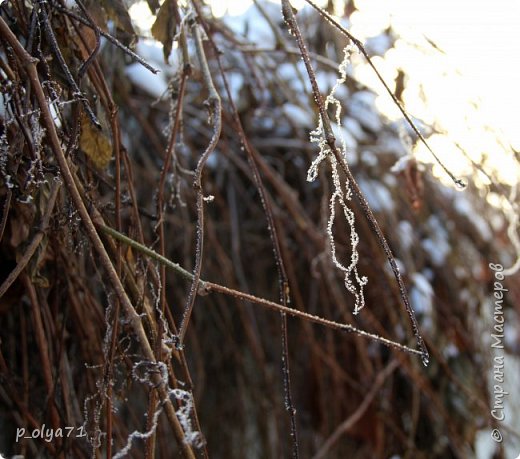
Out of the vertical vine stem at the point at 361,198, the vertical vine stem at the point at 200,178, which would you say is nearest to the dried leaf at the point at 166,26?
the vertical vine stem at the point at 200,178

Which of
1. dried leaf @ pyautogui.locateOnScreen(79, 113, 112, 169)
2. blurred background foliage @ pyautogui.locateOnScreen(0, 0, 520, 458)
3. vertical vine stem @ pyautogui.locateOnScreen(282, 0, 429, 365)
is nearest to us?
vertical vine stem @ pyautogui.locateOnScreen(282, 0, 429, 365)

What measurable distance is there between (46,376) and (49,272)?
0.48 feet

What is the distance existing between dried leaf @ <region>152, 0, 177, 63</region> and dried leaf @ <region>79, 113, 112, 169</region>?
0.44 ft

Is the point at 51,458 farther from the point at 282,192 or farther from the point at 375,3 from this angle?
the point at 375,3

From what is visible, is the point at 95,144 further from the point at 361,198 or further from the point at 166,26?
the point at 361,198

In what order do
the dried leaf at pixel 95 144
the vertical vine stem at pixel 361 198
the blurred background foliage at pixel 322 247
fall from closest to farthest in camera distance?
the vertical vine stem at pixel 361 198 < the dried leaf at pixel 95 144 < the blurred background foliage at pixel 322 247

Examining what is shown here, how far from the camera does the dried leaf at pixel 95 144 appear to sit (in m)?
0.75

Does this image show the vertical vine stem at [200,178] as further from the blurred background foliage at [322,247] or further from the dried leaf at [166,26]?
the blurred background foliage at [322,247]

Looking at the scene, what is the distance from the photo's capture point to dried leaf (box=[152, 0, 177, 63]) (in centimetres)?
77

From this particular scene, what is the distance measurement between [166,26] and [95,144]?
17cm

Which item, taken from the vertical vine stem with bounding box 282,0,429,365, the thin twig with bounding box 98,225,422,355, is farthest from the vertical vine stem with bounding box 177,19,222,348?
the vertical vine stem with bounding box 282,0,429,365

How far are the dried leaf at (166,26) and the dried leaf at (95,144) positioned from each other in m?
0.13

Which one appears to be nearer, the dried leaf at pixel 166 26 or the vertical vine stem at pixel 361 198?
the vertical vine stem at pixel 361 198

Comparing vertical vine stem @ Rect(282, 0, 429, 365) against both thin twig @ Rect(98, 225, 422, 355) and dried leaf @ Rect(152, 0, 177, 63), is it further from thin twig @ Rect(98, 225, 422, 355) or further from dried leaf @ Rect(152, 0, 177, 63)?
dried leaf @ Rect(152, 0, 177, 63)
